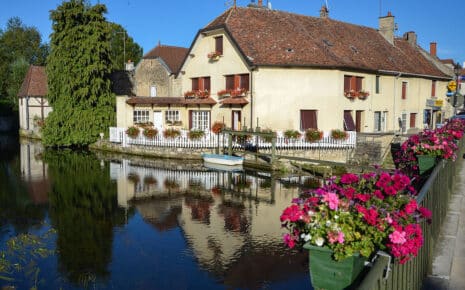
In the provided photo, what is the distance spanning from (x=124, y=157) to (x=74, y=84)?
7523 mm

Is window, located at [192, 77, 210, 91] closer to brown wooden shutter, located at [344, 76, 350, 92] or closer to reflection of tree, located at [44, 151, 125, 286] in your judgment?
brown wooden shutter, located at [344, 76, 350, 92]

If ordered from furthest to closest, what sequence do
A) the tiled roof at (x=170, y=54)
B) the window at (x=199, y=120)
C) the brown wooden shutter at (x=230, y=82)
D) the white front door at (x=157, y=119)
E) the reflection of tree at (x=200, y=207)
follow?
the tiled roof at (x=170, y=54), the white front door at (x=157, y=119), the window at (x=199, y=120), the brown wooden shutter at (x=230, y=82), the reflection of tree at (x=200, y=207)

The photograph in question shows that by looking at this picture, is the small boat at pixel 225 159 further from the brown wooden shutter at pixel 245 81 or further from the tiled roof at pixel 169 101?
the tiled roof at pixel 169 101

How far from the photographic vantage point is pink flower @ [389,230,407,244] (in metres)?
3.20

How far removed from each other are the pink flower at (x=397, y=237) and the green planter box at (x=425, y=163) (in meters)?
5.74

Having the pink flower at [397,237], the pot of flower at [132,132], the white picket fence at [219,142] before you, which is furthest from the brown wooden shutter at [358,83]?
the pink flower at [397,237]

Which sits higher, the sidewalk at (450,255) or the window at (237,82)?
the window at (237,82)

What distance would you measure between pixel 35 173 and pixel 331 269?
21.1 meters

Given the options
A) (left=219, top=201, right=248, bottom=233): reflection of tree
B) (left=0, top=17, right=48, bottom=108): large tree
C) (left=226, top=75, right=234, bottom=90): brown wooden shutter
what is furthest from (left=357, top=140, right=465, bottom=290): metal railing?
(left=0, top=17, right=48, bottom=108): large tree

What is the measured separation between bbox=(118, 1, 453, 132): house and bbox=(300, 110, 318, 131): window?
2.4 inches

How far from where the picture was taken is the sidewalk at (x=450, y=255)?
4.68 metres

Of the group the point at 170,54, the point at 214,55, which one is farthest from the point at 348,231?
the point at 170,54

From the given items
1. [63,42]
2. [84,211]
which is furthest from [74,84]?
[84,211]

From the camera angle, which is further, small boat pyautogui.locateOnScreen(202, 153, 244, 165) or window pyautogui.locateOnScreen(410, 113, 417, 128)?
window pyautogui.locateOnScreen(410, 113, 417, 128)
